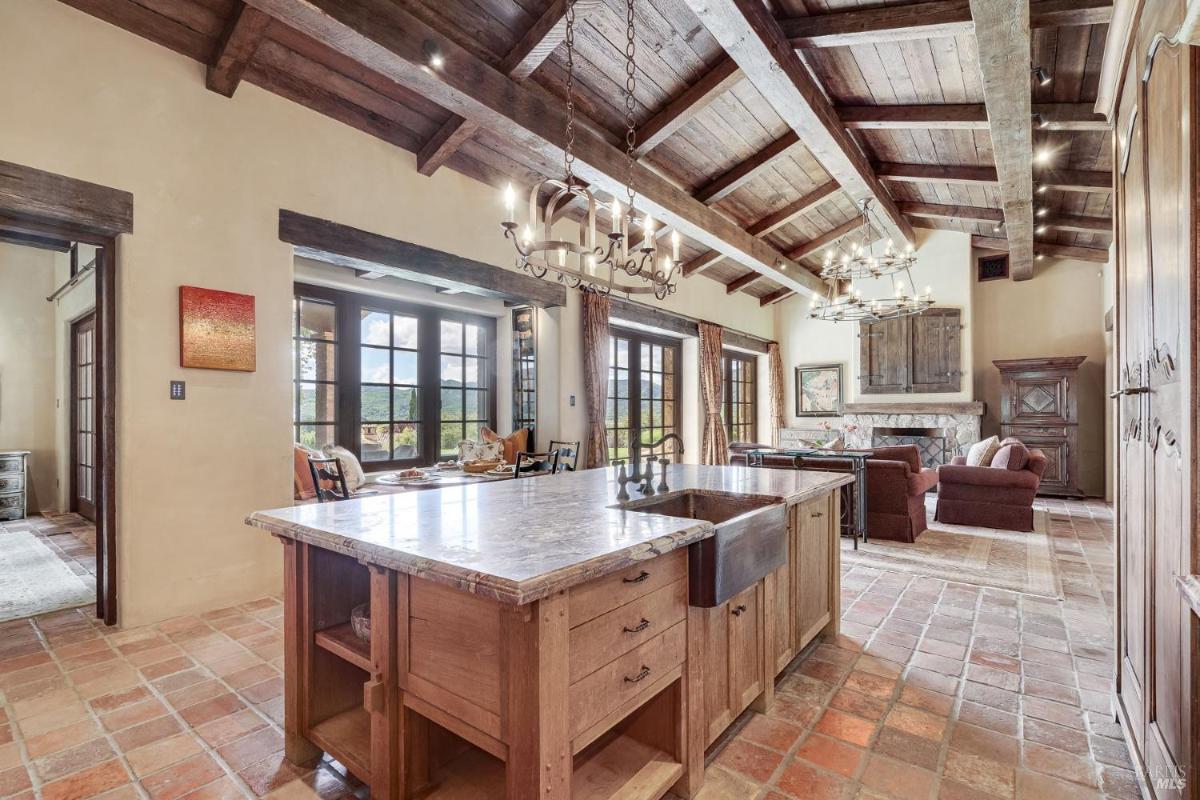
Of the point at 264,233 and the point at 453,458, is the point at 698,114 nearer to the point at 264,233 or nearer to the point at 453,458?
the point at 264,233

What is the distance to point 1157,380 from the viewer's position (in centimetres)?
139

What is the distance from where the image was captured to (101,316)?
2881 mm

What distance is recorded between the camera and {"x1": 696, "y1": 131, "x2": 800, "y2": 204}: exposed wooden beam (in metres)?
4.88

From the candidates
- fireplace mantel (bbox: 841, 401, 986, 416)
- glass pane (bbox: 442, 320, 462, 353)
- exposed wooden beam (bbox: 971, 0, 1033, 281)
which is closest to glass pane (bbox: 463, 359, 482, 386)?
glass pane (bbox: 442, 320, 462, 353)

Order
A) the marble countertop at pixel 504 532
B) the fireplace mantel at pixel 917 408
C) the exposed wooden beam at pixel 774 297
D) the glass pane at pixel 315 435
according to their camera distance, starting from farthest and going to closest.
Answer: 1. the exposed wooden beam at pixel 774 297
2. the fireplace mantel at pixel 917 408
3. the glass pane at pixel 315 435
4. the marble countertop at pixel 504 532

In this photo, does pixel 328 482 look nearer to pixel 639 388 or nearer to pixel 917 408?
pixel 639 388

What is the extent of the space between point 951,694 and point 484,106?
12.4 feet

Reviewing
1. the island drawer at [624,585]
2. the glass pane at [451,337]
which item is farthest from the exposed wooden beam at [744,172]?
the island drawer at [624,585]

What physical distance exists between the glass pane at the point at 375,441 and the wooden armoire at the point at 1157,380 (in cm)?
485

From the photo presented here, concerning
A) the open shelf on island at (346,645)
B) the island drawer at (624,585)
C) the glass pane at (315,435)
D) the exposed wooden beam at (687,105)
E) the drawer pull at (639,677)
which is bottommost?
the open shelf on island at (346,645)

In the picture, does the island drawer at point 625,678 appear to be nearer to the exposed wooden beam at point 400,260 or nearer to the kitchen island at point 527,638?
the kitchen island at point 527,638

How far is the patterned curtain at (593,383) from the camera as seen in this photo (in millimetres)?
5570

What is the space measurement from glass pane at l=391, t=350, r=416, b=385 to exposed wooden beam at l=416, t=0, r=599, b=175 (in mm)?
1729

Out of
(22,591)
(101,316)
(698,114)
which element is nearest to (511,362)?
(698,114)
